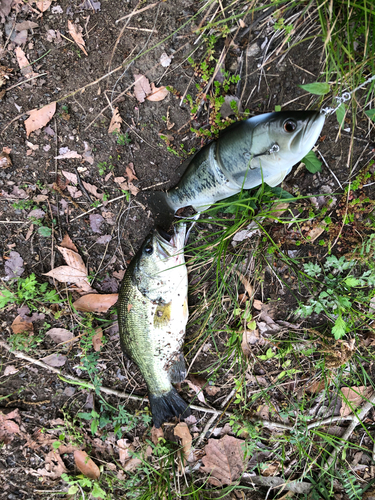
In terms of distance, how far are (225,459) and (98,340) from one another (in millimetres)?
1899

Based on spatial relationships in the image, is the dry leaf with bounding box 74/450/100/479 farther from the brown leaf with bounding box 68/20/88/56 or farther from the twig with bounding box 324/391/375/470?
the brown leaf with bounding box 68/20/88/56

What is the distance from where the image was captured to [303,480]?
9.87 ft

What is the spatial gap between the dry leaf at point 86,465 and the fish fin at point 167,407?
105 centimetres

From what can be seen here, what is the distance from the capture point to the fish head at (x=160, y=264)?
2.46m

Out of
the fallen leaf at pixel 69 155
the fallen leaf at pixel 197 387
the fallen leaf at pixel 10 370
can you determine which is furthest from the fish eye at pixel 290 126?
the fallen leaf at pixel 10 370

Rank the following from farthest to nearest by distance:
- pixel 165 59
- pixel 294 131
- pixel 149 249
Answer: pixel 165 59, pixel 149 249, pixel 294 131

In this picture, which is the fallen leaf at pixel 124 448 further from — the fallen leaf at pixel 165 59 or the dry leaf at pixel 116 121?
the fallen leaf at pixel 165 59

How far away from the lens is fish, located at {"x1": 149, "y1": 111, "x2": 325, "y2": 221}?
1.71m

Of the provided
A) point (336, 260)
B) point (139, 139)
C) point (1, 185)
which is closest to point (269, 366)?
point (336, 260)

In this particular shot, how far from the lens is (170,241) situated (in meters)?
2.49

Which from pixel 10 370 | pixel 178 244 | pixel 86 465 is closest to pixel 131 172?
pixel 178 244

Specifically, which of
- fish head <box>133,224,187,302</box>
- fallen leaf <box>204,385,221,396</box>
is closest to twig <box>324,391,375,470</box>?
fallen leaf <box>204,385,221,396</box>

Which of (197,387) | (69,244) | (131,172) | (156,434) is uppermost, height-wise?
(131,172)

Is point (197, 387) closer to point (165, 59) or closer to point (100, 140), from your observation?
point (100, 140)
